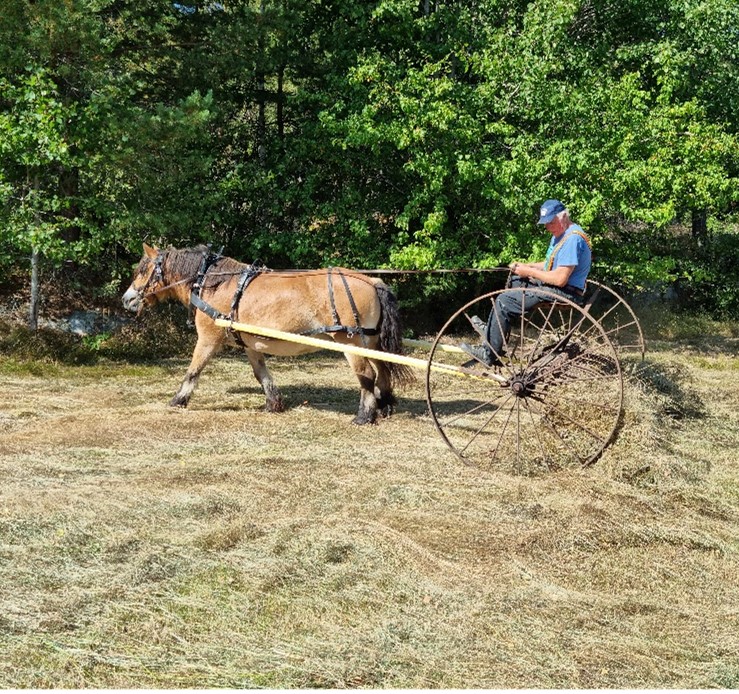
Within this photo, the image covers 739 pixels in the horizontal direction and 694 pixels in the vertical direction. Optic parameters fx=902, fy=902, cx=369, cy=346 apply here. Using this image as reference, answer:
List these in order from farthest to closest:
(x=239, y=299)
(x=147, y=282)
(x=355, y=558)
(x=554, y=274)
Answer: (x=147, y=282)
(x=239, y=299)
(x=554, y=274)
(x=355, y=558)

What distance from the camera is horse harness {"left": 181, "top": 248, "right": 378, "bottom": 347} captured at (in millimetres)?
9523

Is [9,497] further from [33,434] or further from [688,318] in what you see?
[688,318]

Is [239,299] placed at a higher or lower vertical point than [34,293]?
higher

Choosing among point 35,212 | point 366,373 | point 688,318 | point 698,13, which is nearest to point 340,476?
point 366,373

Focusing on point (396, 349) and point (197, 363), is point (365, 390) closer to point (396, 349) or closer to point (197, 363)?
point (396, 349)

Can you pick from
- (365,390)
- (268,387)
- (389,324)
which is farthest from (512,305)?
(268,387)

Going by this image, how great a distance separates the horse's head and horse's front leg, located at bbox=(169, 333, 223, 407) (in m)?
0.90

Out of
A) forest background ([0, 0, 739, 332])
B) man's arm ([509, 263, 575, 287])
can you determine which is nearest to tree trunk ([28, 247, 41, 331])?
forest background ([0, 0, 739, 332])

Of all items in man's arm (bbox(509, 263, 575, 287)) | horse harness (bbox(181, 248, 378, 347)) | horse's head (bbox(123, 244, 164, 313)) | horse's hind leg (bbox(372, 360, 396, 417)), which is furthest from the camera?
horse's head (bbox(123, 244, 164, 313))

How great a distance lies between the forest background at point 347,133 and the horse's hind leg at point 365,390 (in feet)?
15.4

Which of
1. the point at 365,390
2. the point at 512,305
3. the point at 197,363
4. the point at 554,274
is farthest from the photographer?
the point at 197,363

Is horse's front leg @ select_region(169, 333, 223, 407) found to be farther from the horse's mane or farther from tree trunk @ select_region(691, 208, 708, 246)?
tree trunk @ select_region(691, 208, 708, 246)

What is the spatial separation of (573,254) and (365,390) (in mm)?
3096

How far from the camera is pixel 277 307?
9812 mm
